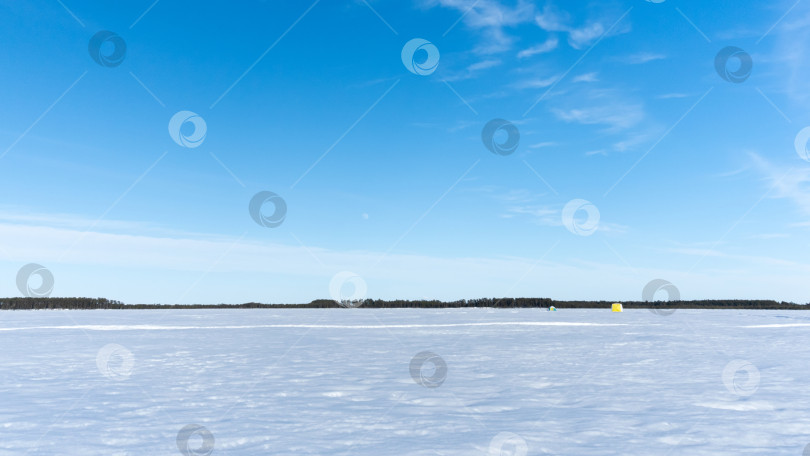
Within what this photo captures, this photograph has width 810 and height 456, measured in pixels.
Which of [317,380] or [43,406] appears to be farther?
[317,380]

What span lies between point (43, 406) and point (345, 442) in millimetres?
6340

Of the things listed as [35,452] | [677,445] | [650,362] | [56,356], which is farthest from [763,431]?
[56,356]

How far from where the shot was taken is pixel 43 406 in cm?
1067

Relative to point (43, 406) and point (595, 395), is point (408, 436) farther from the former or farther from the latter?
point (43, 406)
